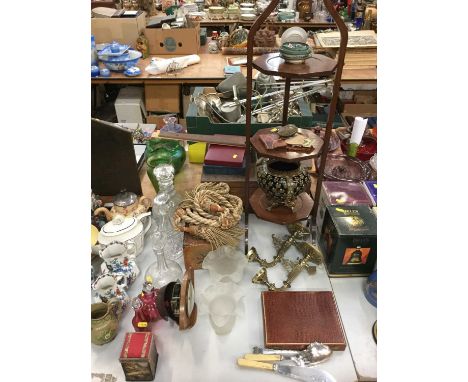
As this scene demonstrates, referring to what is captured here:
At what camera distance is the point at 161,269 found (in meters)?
1.11

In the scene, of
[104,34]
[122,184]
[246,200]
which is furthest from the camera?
[104,34]

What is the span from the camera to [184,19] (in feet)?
9.60

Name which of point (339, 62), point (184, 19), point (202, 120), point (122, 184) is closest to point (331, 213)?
point (339, 62)

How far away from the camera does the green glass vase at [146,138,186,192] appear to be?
56.6 inches

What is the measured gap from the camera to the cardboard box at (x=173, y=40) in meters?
2.79

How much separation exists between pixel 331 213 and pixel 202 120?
0.62m

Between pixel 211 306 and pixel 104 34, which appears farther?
pixel 104 34

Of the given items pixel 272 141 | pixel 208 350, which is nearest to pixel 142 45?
pixel 272 141

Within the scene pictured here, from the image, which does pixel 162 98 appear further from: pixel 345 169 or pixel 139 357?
pixel 139 357

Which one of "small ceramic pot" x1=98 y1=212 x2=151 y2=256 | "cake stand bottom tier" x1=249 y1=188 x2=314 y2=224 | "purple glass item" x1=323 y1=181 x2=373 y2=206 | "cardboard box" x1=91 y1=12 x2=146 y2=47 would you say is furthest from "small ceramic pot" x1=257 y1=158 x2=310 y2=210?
"cardboard box" x1=91 y1=12 x2=146 y2=47

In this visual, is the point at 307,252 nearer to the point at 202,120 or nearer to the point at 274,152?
the point at 274,152

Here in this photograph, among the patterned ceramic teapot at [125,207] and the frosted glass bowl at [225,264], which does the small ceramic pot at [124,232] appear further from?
the frosted glass bowl at [225,264]

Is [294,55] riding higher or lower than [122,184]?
higher

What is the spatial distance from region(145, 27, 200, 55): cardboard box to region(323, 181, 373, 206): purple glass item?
197cm
